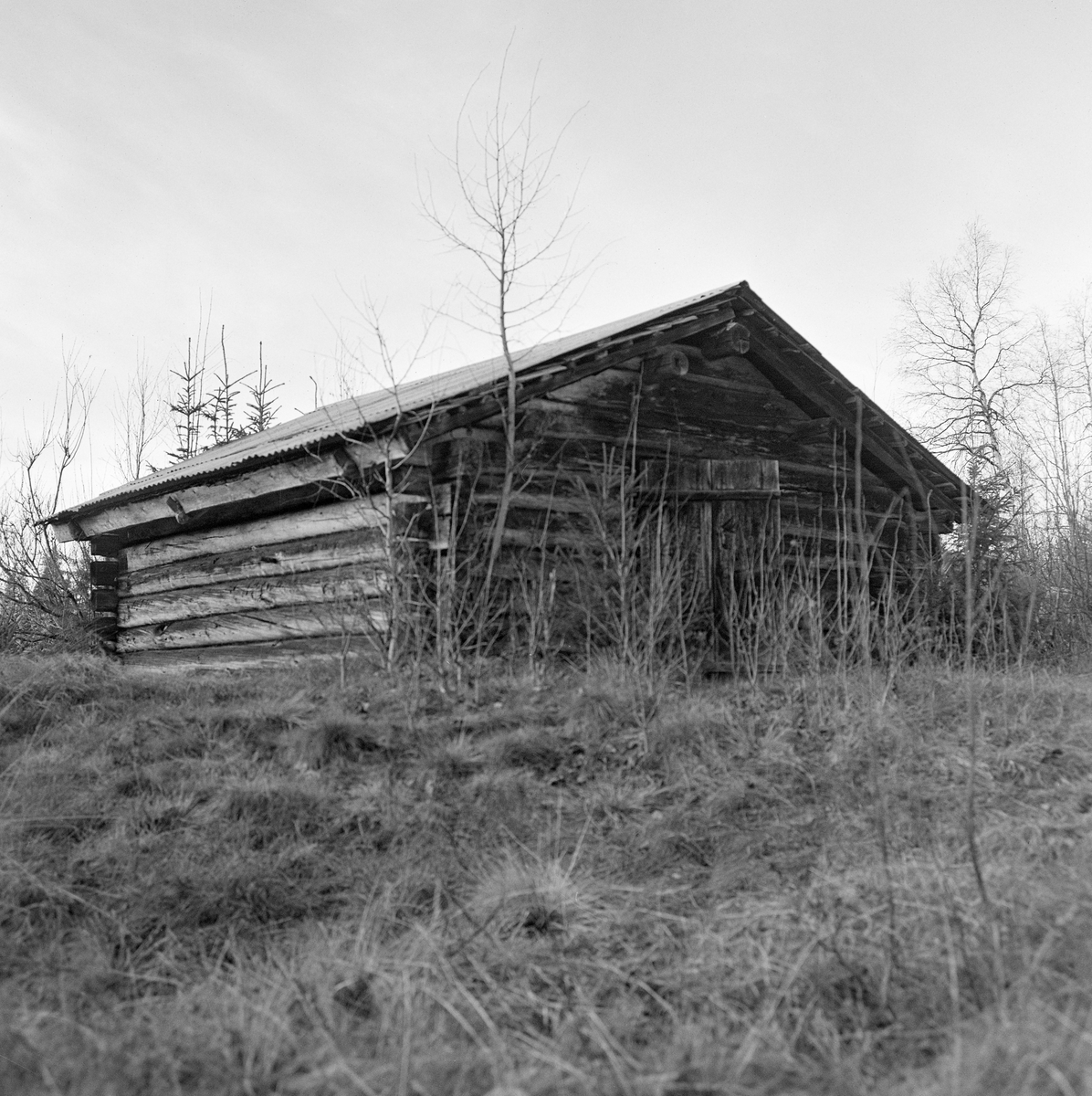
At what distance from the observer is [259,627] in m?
9.88

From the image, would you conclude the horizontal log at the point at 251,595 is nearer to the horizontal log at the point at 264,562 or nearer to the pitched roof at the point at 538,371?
the horizontal log at the point at 264,562

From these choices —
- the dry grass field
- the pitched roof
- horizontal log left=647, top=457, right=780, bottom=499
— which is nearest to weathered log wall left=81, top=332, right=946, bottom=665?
horizontal log left=647, top=457, right=780, bottom=499

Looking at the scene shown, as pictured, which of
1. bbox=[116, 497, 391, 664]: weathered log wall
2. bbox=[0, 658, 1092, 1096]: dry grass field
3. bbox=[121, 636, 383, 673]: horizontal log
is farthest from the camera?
bbox=[116, 497, 391, 664]: weathered log wall

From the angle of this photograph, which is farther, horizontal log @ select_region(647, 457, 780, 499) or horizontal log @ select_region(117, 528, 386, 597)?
horizontal log @ select_region(647, 457, 780, 499)

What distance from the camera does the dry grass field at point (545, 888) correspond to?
267 cm

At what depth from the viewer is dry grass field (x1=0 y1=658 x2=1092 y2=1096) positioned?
267 centimetres

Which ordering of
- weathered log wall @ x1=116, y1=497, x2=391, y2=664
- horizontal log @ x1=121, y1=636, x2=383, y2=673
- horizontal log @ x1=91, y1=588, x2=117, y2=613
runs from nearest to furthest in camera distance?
horizontal log @ x1=121, y1=636, x2=383, y2=673, weathered log wall @ x1=116, y1=497, x2=391, y2=664, horizontal log @ x1=91, y1=588, x2=117, y2=613

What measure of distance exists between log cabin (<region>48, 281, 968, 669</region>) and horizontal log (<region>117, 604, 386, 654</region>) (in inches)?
1.0

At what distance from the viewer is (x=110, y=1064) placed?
8.43 ft

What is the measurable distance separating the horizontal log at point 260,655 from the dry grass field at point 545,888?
0.93 m

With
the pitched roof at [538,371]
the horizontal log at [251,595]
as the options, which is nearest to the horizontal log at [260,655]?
the horizontal log at [251,595]

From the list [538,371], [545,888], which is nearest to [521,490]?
[538,371]

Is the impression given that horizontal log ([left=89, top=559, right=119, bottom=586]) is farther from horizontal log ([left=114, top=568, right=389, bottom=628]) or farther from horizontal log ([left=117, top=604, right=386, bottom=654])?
horizontal log ([left=117, top=604, right=386, bottom=654])

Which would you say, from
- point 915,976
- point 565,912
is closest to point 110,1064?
point 565,912
